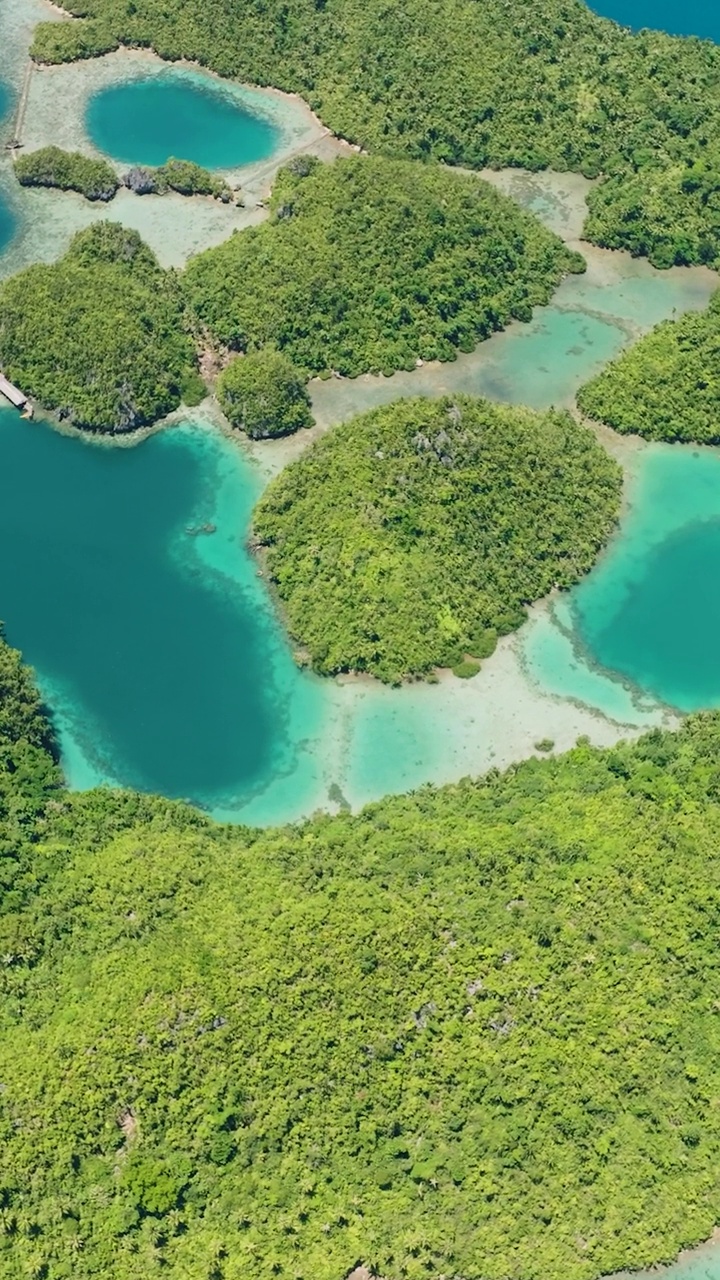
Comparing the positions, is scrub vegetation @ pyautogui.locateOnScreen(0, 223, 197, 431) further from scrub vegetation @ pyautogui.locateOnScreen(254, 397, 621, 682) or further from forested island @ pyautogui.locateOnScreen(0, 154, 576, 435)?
scrub vegetation @ pyautogui.locateOnScreen(254, 397, 621, 682)

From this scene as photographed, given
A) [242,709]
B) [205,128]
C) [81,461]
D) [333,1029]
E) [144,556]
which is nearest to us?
[333,1029]

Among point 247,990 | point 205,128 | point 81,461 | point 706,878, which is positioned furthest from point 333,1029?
point 205,128

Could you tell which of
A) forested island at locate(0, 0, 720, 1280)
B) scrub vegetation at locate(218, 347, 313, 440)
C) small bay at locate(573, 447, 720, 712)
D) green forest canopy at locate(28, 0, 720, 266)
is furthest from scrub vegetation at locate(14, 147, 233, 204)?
small bay at locate(573, 447, 720, 712)

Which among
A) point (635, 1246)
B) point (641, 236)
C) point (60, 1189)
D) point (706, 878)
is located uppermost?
point (641, 236)

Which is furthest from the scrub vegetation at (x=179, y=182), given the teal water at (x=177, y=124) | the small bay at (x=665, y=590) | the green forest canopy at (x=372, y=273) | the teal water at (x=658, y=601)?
the small bay at (x=665, y=590)

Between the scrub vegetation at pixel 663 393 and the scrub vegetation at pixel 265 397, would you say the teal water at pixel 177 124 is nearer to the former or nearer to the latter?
the scrub vegetation at pixel 265 397

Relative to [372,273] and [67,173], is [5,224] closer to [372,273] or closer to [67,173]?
[67,173]

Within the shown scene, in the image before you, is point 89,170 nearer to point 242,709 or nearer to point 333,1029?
point 242,709
